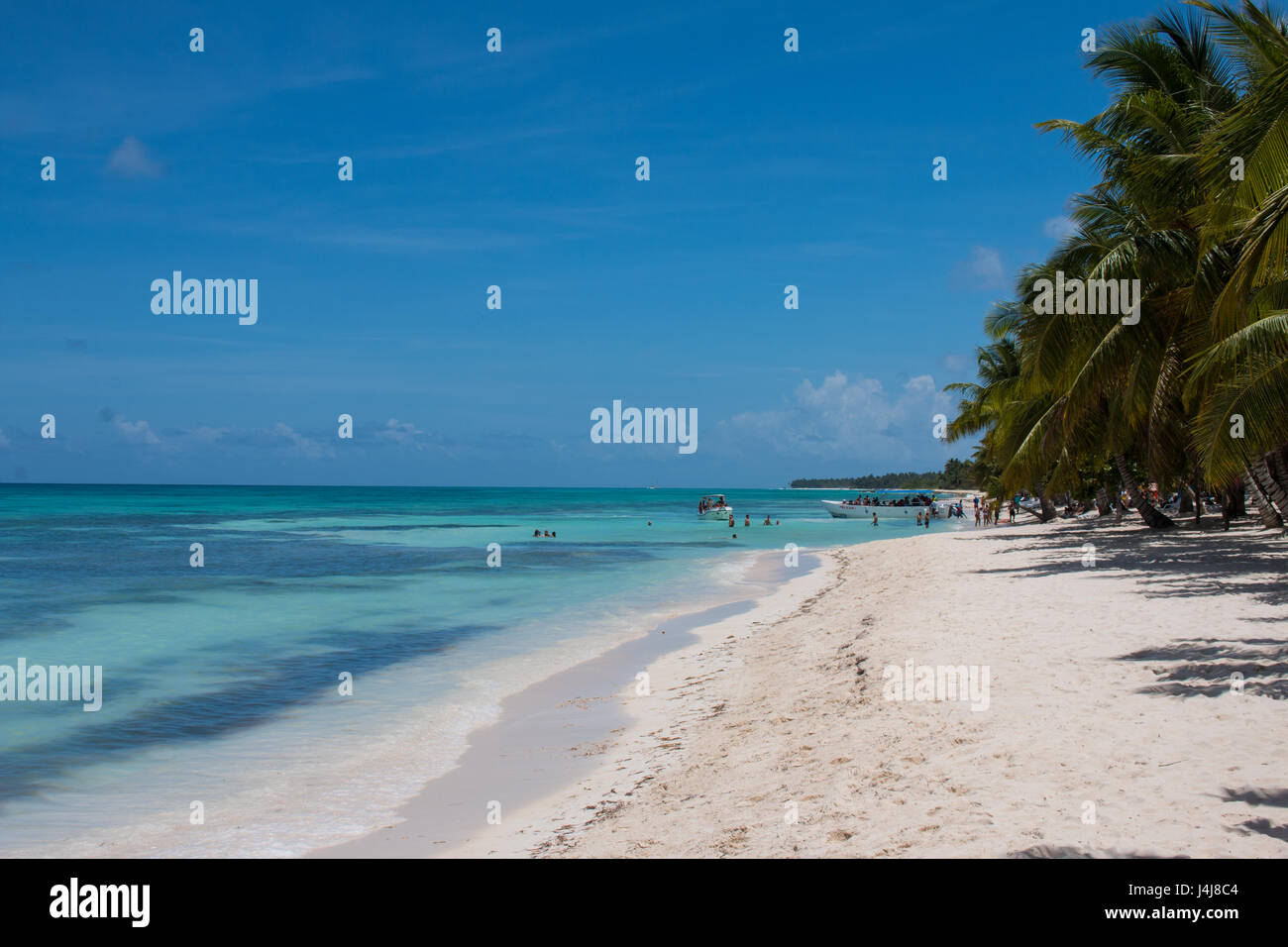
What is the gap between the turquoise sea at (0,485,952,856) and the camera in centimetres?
704

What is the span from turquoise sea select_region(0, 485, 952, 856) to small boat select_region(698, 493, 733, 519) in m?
33.6

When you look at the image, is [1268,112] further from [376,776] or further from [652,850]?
[376,776]

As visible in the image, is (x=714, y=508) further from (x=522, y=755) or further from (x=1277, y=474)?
(x=522, y=755)

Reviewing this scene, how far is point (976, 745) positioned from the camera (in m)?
5.90

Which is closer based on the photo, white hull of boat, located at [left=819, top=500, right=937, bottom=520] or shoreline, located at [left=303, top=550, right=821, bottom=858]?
shoreline, located at [left=303, top=550, right=821, bottom=858]

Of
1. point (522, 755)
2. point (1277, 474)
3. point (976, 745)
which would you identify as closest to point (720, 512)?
point (1277, 474)

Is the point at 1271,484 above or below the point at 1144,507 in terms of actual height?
above

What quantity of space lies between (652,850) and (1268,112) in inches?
278

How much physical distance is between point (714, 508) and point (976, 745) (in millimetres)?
66650

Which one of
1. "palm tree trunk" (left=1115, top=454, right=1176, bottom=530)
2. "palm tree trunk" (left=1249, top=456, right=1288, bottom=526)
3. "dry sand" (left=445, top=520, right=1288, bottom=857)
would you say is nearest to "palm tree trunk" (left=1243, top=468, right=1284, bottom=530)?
"palm tree trunk" (left=1249, top=456, right=1288, bottom=526)

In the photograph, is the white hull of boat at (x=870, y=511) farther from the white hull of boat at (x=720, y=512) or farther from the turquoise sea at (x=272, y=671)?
the turquoise sea at (x=272, y=671)

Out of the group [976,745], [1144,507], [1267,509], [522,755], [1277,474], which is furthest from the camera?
[1144,507]

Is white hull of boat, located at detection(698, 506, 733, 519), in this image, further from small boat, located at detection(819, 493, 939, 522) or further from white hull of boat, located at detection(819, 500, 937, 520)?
small boat, located at detection(819, 493, 939, 522)
